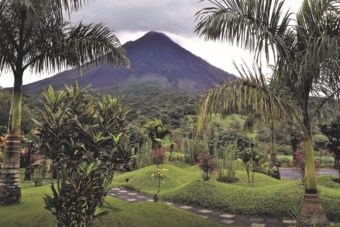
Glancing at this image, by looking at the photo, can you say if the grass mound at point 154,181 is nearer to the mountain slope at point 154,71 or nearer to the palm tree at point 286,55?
the palm tree at point 286,55

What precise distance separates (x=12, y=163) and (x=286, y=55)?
5918 millimetres

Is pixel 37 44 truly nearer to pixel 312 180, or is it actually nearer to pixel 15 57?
pixel 15 57

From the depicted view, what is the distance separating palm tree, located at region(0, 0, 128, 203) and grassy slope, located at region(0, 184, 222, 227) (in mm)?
560

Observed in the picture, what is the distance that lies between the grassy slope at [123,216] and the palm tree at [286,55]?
2406 millimetres

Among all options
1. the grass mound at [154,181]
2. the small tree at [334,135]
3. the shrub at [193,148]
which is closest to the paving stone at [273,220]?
the grass mound at [154,181]

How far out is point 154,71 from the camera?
104m

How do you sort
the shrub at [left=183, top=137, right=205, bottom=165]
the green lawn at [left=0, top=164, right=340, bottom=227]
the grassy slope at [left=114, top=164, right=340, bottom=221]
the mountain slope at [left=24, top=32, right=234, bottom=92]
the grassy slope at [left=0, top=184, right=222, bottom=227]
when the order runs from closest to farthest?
the grassy slope at [left=0, top=184, right=222, bottom=227] < the green lawn at [left=0, top=164, right=340, bottom=227] < the grassy slope at [left=114, top=164, right=340, bottom=221] < the shrub at [left=183, top=137, right=205, bottom=165] < the mountain slope at [left=24, top=32, right=234, bottom=92]

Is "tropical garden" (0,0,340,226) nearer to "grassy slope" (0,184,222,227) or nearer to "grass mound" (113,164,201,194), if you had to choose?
"grassy slope" (0,184,222,227)

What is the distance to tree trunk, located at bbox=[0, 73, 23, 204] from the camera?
297 inches

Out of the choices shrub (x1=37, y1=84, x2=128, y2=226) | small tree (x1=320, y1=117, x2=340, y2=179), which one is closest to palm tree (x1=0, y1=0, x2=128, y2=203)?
shrub (x1=37, y1=84, x2=128, y2=226)

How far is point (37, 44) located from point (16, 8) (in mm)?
1027

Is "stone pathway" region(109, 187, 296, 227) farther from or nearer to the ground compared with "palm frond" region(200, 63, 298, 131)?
nearer to the ground

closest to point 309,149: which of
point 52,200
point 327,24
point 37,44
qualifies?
point 327,24

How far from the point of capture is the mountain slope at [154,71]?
93.4 m
